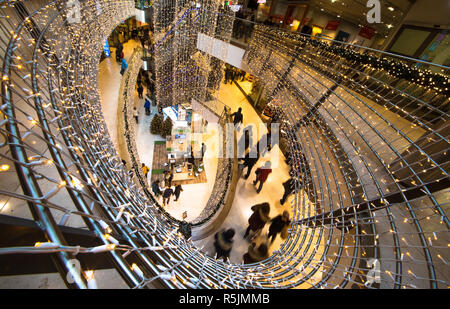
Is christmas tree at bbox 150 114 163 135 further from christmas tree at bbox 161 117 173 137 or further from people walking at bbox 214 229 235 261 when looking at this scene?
people walking at bbox 214 229 235 261

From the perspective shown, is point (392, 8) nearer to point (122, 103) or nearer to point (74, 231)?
point (122, 103)

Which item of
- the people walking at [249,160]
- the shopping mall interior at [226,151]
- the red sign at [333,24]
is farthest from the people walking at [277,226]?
the red sign at [333,24]

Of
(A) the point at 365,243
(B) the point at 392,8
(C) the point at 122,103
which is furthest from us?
(B) the point at 392,8

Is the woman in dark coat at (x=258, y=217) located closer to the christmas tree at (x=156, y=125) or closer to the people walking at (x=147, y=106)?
the christmas tree at (x=156, y=125)

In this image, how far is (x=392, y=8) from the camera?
7.44 m

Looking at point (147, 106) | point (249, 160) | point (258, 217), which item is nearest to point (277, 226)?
point (258, 217)

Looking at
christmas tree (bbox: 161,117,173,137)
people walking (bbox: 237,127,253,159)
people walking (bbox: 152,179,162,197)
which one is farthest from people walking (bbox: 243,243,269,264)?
christmas tree (bbox: 161,117,173,137)

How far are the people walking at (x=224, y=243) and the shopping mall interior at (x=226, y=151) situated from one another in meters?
0.04

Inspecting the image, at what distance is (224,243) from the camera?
470 cm

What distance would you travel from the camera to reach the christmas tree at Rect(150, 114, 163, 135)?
8.45 metres

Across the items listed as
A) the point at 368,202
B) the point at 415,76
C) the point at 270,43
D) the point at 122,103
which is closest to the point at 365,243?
the point at 368,202

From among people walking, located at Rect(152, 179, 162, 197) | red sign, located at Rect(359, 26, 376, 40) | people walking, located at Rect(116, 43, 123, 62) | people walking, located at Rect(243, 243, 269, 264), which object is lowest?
people walking, located at Rect(152, 179, 162, 197)

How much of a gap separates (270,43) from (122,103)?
5.59 m

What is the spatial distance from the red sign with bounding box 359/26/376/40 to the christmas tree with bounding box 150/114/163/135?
10.4 metres
